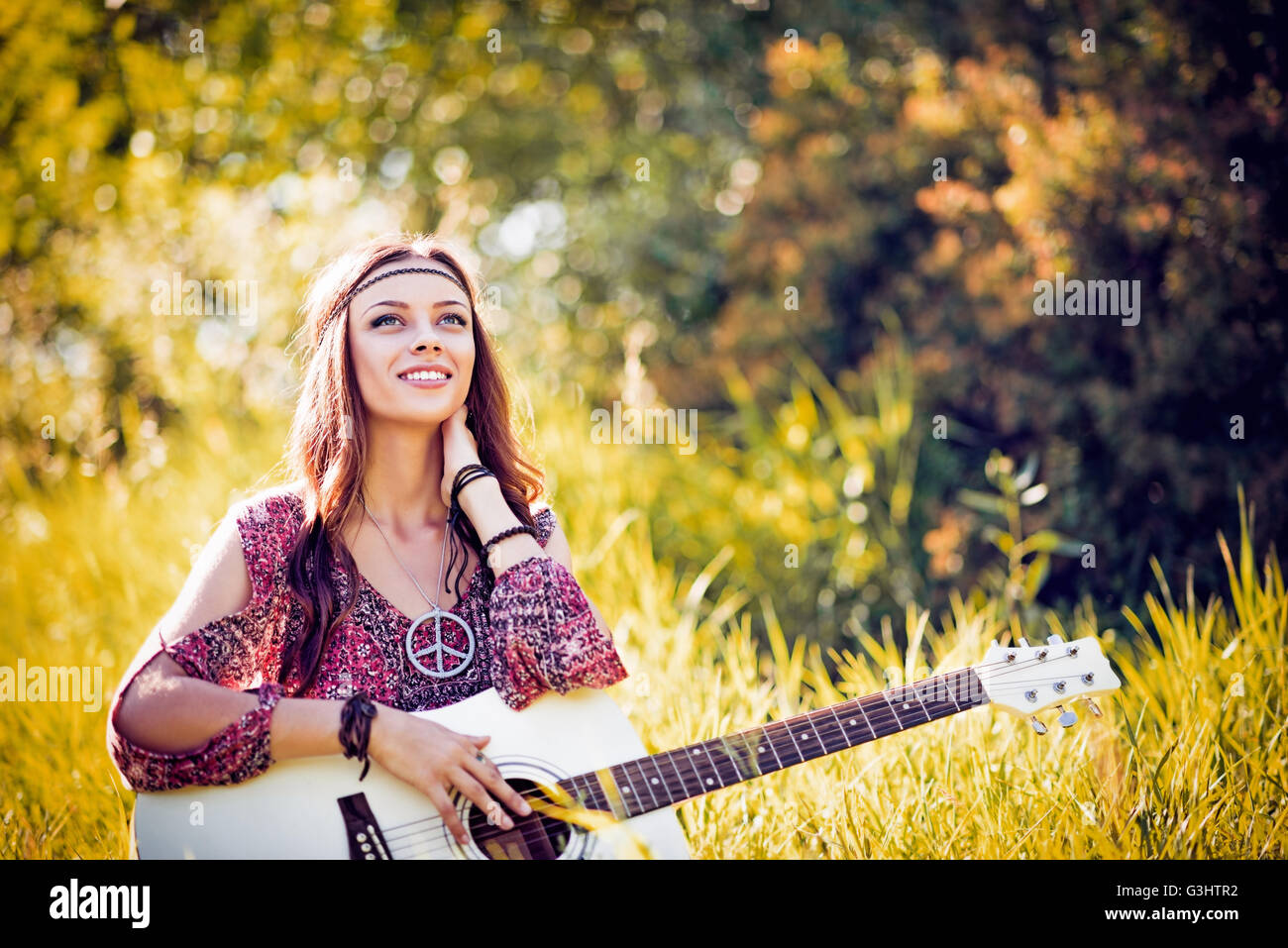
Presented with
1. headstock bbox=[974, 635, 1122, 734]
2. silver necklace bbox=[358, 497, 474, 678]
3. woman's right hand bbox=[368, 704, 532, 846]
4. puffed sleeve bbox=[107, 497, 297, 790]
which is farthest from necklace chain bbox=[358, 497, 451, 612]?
headstock bbox=[974, 635, 1122, 734]

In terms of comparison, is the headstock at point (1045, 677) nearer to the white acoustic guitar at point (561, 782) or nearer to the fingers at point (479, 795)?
the white acoustic guitar at point (561, 782)

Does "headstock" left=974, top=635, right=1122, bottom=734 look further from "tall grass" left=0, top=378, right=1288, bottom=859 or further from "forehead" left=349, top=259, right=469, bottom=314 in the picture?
"forehead" left=349, top=259, right=469, bottom=314

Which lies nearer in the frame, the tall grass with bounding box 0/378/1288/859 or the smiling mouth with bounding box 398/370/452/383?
the smiling mouth with bounding box 398/370/452/383

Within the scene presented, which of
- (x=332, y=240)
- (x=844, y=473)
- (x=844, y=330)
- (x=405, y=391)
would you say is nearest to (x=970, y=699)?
(x=405, y=391)

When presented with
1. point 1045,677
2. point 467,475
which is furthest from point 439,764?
point 1045,677

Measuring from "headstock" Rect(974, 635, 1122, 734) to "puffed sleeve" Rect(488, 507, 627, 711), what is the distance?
749 millimetres

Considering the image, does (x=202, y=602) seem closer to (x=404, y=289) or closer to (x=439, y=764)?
(x=439, y=764)

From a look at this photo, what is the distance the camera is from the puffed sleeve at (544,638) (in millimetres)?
2014

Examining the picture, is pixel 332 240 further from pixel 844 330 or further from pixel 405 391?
pixel 405 391

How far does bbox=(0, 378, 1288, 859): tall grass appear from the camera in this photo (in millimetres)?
2363

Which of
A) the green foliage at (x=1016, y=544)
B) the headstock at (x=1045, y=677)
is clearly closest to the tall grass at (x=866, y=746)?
the green foliage at (x=1016, y=544)

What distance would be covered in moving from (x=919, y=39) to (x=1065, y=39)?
92cm

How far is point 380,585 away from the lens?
88.2 inches

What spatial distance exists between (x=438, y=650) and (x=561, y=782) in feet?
1.29
